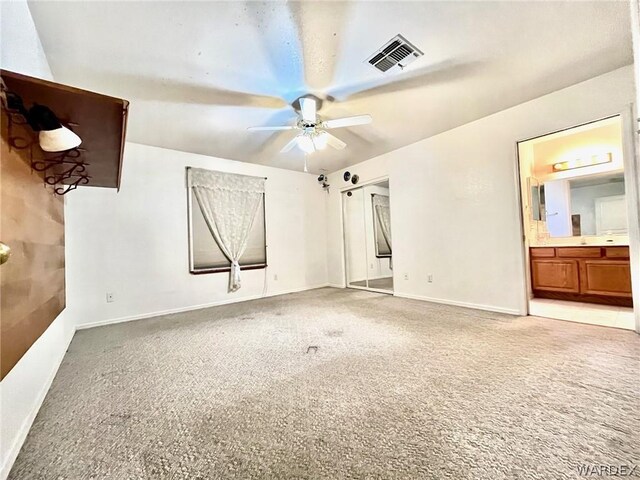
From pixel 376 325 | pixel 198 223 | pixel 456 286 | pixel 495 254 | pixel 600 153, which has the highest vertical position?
pixel 600 153

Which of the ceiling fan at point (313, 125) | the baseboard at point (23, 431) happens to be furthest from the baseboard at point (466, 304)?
the baseboard at point (23, 431)

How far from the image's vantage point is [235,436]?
1.22 meters

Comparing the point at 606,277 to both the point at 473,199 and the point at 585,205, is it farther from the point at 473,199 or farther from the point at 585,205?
the point at 473,199

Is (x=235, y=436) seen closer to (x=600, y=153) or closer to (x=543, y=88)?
(x=543, y=88)

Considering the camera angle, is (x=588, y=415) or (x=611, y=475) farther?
(x=588, y=415)

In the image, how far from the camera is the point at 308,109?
8.71 feet

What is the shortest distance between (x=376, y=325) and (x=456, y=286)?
154 centimetres

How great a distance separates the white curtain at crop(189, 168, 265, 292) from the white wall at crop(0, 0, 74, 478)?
7.47 ft

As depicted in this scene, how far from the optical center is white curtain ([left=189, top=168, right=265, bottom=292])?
416cm

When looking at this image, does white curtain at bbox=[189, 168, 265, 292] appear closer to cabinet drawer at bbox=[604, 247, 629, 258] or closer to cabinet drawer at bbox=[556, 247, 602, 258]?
cabinet drawer at bbox=[556, 247, 602, 258]

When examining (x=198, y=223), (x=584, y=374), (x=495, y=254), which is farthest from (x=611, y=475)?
(x=198, y=223)

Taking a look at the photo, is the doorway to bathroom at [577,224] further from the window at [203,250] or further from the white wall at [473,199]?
the window at [203,250]

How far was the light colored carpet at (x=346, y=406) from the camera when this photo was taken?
1.05 metres

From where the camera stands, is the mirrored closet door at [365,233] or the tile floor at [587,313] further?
the mirrored closet door at [365,233]
